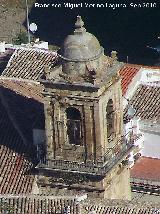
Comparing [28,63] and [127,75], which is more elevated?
[28,63]

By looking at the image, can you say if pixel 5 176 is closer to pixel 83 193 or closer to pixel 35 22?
pixel 83 193

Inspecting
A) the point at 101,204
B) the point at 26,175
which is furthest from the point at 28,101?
the point at 101,204

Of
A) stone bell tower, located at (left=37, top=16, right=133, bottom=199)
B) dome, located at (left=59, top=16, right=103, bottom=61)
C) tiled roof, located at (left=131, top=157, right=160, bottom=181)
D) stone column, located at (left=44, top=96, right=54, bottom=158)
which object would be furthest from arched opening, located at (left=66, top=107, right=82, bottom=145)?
tiled roof, located at (left=131, top=157, right=160, bottom=181)

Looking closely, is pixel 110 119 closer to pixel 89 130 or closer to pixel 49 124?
pixel 89 130

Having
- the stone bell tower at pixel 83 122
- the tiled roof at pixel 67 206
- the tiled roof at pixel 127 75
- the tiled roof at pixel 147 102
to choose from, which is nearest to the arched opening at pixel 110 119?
the stone bell tower at pixel 83 122

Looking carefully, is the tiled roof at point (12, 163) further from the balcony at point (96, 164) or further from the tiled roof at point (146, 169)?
the tiled roof at point (146, 169)

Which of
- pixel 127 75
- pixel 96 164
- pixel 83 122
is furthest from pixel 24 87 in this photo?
pixel 96 164

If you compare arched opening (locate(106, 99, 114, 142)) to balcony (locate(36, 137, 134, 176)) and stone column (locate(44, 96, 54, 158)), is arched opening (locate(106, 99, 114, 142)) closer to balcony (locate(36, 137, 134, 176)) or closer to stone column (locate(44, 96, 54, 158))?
balcony (locate(36, 137, 134, 176))
